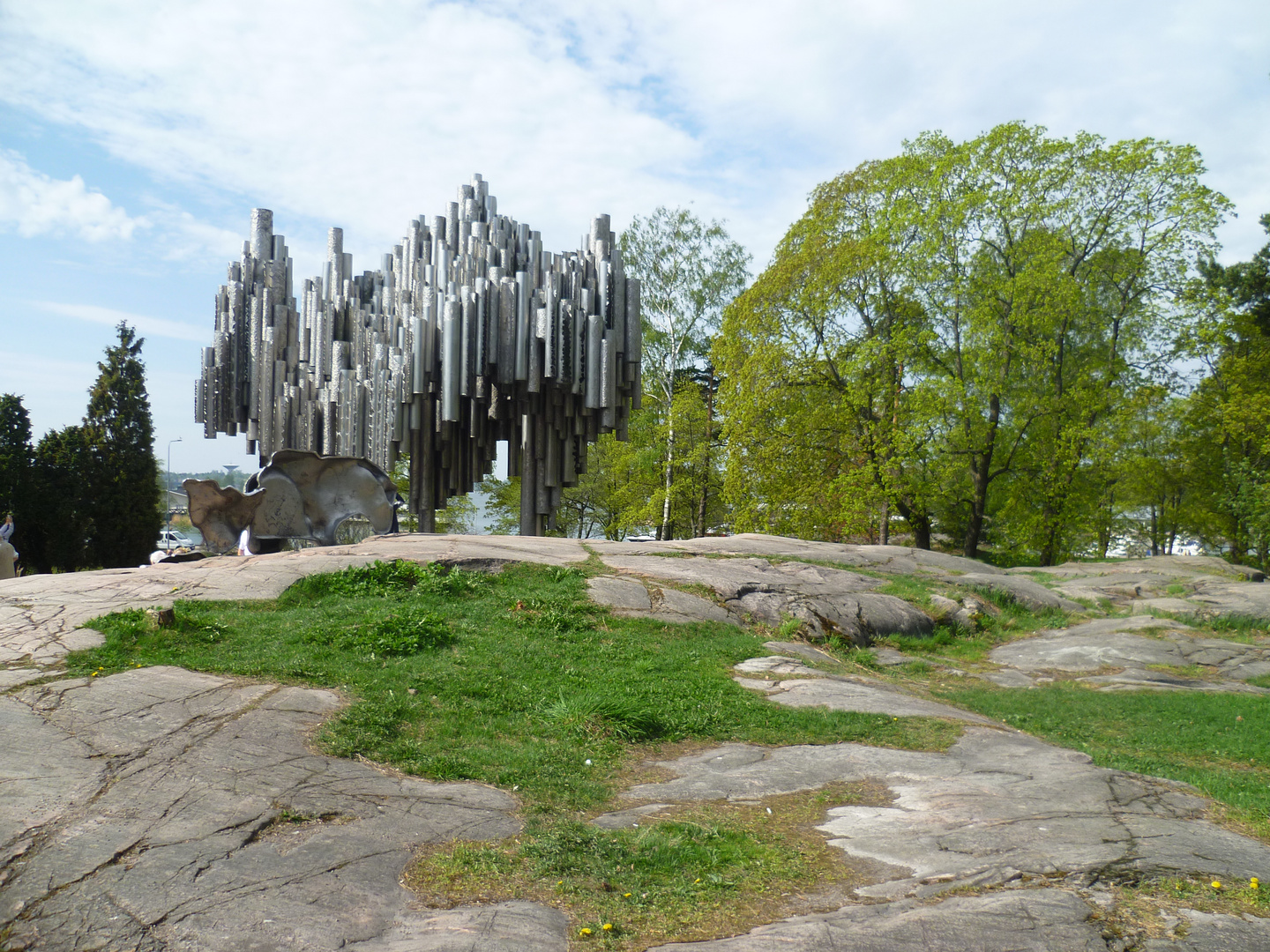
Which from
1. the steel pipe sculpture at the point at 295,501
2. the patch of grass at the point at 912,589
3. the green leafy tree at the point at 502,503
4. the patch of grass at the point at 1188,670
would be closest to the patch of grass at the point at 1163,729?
the patch of grass at the point at 1188,670

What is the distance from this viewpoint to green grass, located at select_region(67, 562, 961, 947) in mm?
4293

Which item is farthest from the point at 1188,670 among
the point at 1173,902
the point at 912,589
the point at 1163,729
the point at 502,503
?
the point at 502,503

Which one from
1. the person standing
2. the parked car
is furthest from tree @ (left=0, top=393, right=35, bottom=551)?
the person standing

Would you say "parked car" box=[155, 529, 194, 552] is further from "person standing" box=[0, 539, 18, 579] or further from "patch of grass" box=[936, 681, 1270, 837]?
"patch of grass" box=[936, 681, 1270, 837]

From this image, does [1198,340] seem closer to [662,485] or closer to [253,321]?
[662,485]

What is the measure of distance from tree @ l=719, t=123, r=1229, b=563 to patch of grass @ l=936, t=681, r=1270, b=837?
15989mm

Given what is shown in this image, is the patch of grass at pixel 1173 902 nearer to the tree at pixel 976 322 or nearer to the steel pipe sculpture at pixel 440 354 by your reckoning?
the steel pipe sculpture at pixel 440 354

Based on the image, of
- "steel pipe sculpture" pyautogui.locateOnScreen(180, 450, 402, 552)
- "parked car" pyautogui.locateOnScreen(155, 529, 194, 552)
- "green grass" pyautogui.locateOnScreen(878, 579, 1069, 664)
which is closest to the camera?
"green grass" pyautogui.locateOnScreen(878, 579, 1069, 664)

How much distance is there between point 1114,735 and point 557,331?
12.9m

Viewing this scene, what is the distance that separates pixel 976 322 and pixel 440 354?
16.4 meters

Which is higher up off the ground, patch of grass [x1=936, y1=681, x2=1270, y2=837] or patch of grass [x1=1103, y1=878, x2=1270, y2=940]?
patch of grass [x1=1103, y1=878, x2=1270, y2=940]

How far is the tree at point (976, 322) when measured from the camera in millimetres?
25875

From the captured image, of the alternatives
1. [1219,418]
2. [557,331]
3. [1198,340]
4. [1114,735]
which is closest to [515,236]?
[557,331]

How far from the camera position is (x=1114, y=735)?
27.4 ft
